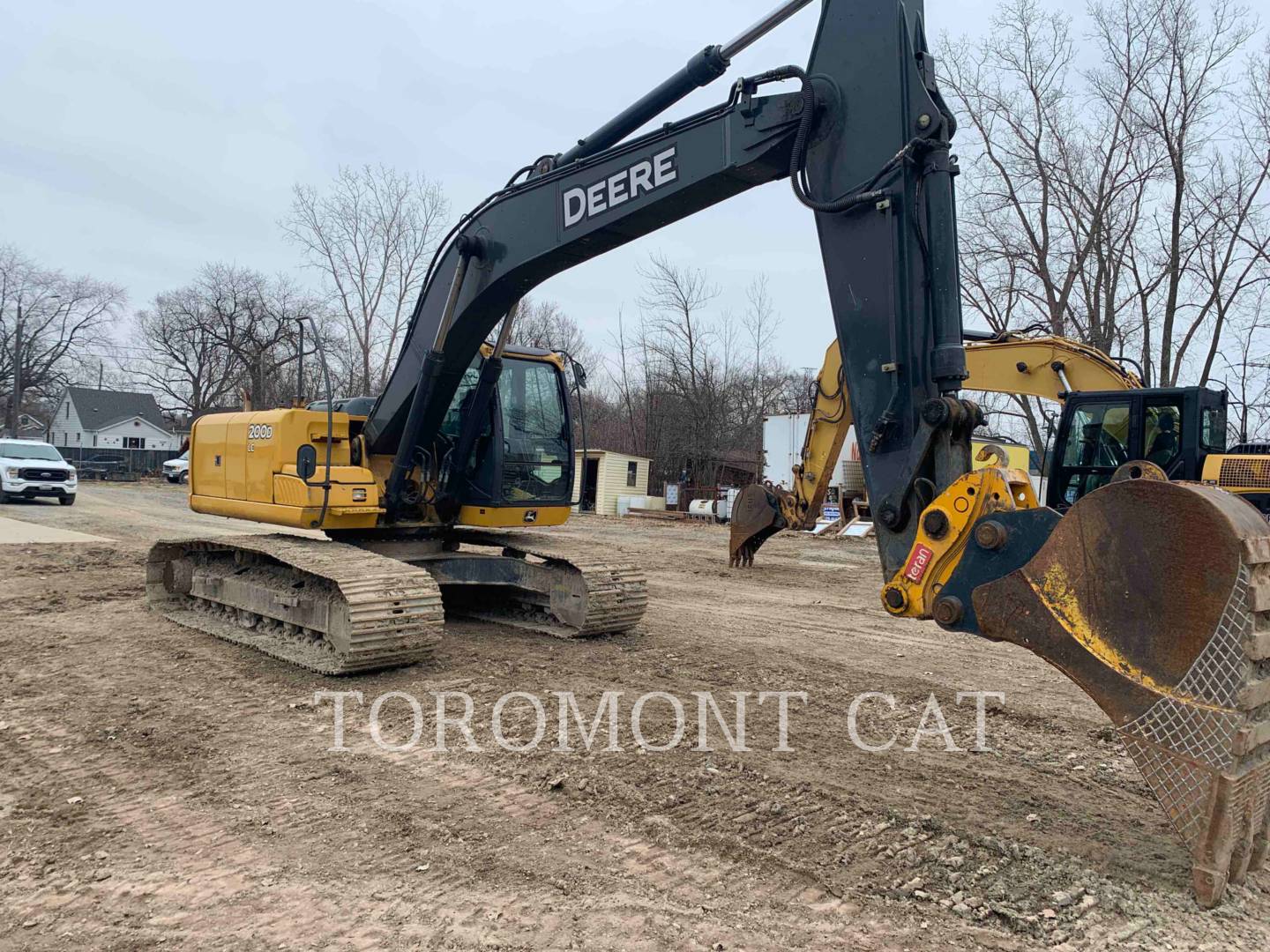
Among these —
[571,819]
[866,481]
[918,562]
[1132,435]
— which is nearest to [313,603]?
[571,819]

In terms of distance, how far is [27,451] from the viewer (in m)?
23.3

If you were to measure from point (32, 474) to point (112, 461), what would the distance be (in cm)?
2211

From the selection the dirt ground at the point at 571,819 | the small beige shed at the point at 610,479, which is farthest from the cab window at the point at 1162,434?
the small beige shed at the point at 610,479

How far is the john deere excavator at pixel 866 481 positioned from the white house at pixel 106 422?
60.8 metres

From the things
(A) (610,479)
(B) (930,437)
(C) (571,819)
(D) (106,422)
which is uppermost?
(D) (106,422)

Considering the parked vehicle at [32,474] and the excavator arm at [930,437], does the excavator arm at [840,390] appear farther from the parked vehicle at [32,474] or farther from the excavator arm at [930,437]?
the parked vehicle at [32,474]

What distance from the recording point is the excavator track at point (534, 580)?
708 cm

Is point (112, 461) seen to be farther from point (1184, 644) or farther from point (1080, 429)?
point (1184, 644)

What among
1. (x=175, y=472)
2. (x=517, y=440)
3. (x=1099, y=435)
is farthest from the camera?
(x=175, y=472)

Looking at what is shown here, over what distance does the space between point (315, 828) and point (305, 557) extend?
2.96 m

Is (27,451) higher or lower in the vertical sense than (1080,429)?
lower

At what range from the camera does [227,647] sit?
6.82m

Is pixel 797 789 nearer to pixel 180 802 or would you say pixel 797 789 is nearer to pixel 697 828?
pixel 697 828

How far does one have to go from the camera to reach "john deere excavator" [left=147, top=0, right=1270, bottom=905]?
2.90 m
